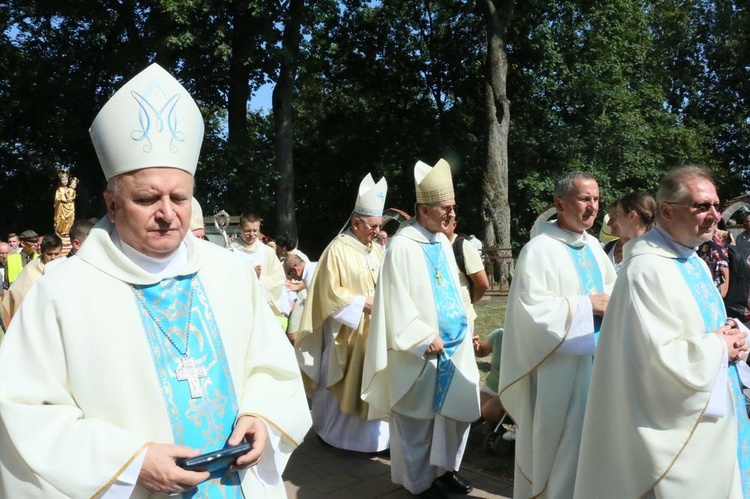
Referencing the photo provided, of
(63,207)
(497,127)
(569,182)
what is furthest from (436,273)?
(63,207)

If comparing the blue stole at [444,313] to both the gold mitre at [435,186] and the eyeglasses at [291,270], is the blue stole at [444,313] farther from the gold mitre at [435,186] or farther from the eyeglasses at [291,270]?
the eyeglasses at [291,270]

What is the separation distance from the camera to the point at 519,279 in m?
3.84

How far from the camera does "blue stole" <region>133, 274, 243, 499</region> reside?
85.7 inches

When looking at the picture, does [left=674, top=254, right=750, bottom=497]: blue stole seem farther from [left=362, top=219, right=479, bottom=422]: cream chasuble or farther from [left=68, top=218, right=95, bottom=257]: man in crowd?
[left=68, top=218, right=95, bottom=257]: man in crowd

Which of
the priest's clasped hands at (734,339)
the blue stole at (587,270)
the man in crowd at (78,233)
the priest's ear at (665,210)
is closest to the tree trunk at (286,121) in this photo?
the man in crowd at (78,233)

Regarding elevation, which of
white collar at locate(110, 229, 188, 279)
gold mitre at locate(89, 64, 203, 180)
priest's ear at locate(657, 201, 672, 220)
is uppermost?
gold mitre at locate(89, 64, 203, 180)

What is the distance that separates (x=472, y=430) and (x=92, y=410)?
14.0 feet

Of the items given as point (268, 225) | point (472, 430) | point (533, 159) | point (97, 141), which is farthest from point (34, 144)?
point (97, 141)

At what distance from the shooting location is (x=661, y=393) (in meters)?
2.86

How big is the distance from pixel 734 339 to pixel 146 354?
90.8 inches

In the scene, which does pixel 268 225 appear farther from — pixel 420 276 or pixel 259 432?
pixel 259 432

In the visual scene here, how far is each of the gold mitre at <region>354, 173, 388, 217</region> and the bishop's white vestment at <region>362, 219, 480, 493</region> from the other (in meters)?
0.97

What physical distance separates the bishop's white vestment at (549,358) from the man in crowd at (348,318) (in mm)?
1961

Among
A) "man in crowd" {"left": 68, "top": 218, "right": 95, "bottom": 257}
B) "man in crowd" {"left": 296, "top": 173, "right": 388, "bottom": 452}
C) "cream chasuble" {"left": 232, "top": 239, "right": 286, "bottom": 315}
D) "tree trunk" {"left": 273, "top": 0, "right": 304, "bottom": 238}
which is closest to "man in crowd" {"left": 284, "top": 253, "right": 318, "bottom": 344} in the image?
"cream chasuble" {"left": 232, "top": 239, "right": 286, "bottom": 315}
